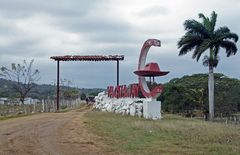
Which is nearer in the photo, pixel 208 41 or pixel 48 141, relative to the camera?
pixel 48 141

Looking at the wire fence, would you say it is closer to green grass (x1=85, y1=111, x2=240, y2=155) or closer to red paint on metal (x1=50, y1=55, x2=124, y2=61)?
red paint on metal (x1=50, y1=55, x2=124, y2=61)

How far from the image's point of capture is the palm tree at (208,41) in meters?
52.4

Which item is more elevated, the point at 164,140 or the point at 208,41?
the point at 208,41

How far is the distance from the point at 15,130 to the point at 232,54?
3340 centimetres

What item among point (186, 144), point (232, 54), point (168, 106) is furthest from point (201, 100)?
point (186, 144)

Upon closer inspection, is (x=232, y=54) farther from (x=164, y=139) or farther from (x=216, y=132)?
(x=164, y=139)

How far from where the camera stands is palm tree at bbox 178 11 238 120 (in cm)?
5238

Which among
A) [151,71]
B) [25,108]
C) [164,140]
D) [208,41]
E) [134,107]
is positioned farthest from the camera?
[208,41]

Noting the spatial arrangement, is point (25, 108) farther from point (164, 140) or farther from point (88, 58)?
point (164, 140)

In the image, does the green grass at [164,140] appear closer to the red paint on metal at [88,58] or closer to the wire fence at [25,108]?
the wire fence at [25,108]

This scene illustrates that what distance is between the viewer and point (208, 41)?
52.2m

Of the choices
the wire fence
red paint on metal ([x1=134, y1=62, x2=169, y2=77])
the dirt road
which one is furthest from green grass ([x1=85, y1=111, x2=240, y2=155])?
the wire fence

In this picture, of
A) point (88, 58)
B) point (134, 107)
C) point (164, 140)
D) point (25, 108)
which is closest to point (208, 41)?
point (88, 58)

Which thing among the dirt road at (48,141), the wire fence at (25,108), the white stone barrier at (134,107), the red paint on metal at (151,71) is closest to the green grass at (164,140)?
the dirt road at (48,141)
